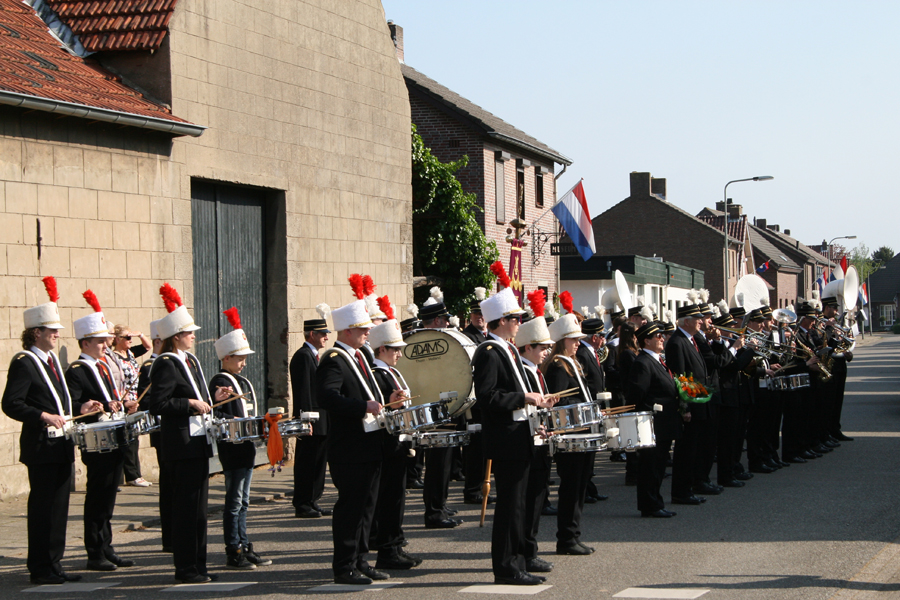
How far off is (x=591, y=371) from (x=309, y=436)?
9.63 ft

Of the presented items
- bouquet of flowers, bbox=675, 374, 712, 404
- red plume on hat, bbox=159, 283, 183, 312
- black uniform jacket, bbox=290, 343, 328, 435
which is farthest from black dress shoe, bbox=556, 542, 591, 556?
red plume on hat, bbox=159, 283, 183, 312

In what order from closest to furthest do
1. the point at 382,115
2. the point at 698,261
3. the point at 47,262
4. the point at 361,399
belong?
the point at 361,399, the point at 47,262, the point at 382,115, the point at 698,261

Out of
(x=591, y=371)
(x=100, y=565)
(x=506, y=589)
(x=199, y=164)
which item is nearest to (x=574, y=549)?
(x=506, y=589)

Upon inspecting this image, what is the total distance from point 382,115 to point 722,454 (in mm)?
8237

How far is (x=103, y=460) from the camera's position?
806 cm

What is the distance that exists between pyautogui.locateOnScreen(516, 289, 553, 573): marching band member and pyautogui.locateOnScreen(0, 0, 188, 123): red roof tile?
245 inches

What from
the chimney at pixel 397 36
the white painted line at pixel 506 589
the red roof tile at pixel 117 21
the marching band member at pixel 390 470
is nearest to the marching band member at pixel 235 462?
the marching band member at pixel 390 470

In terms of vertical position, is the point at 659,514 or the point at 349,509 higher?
the point at 349,509

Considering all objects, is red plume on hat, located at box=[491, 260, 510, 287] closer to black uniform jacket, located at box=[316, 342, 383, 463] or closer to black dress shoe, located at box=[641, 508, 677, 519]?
black uniform jacket, located at box=[316, 342, 383, 463]

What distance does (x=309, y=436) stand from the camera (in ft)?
33.7

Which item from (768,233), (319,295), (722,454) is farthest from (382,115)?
Result: (768,233)

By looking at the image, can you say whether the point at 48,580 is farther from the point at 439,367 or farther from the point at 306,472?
the point at 439,367

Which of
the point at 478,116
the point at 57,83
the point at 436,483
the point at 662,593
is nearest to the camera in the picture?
the point at 662,593

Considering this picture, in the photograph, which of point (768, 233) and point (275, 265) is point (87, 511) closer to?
point (275, 265)
